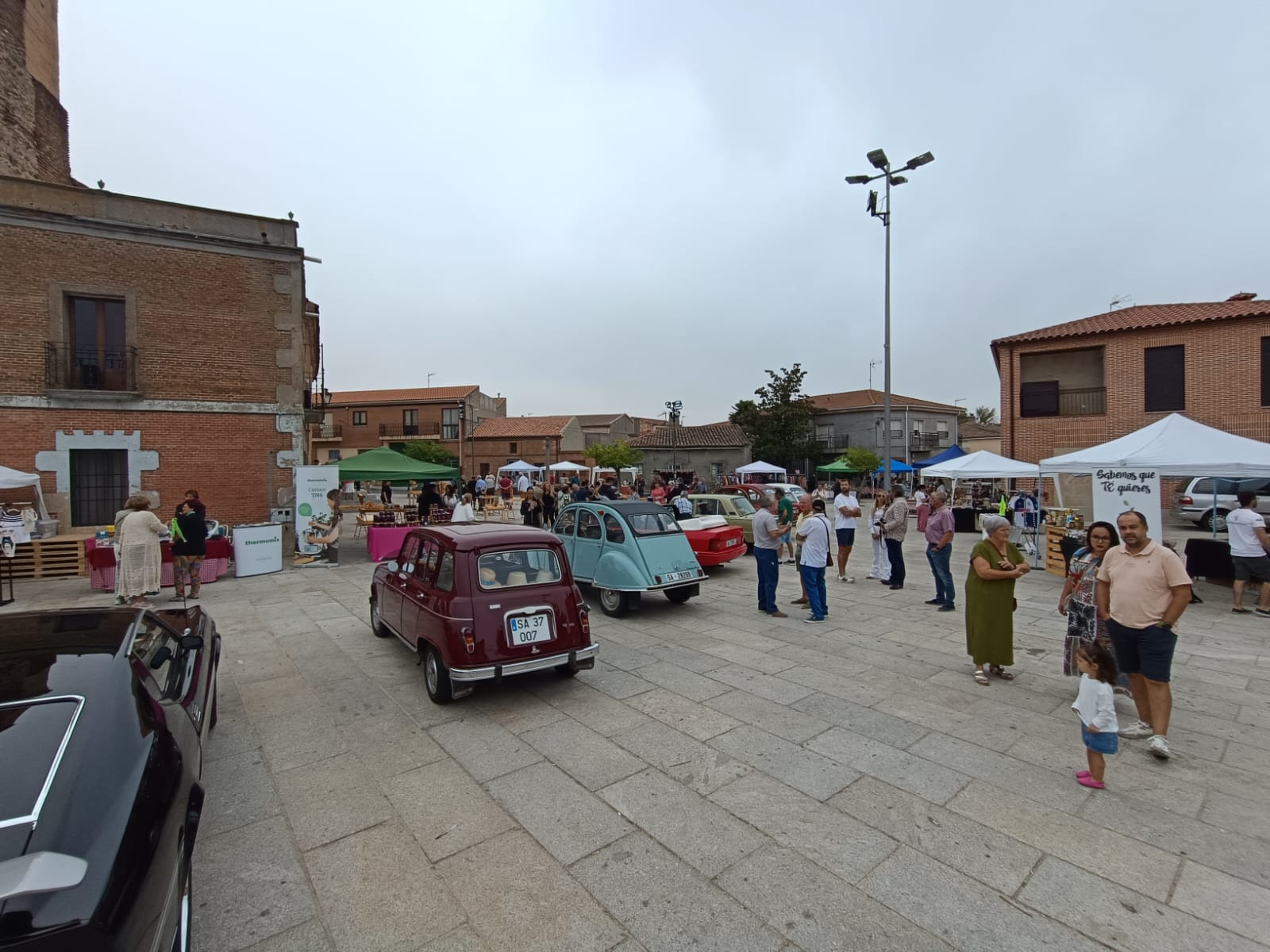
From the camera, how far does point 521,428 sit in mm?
53656

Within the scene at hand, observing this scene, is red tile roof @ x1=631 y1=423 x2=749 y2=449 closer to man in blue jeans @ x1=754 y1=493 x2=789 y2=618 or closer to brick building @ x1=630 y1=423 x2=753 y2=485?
brick building @ x1=630 y1=423 x2=753 y2=485

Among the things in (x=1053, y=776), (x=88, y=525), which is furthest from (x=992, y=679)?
(x=88, y=525)

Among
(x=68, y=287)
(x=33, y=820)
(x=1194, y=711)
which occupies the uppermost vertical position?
(x=68, y=287)

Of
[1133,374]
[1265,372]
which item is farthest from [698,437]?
[1265,372]

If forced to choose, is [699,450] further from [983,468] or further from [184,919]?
[184,919]

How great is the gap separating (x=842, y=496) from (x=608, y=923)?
30.3 ft

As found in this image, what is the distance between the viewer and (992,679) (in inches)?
216

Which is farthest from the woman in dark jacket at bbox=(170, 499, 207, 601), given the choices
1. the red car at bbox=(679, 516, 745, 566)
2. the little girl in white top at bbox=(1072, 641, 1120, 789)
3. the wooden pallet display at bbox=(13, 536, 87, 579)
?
the little girl in white top at bbox=(1072, 641, 1120, 789)

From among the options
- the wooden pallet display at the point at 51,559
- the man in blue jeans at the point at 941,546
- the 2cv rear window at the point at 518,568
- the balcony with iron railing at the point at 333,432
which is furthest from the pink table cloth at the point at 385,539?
the balcony with iron railing at the point at 333,432

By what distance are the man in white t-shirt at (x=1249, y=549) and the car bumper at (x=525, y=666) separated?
8.55 metres

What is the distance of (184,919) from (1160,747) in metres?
5.58

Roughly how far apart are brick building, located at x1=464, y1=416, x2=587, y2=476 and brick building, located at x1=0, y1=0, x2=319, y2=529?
36241 millimetres

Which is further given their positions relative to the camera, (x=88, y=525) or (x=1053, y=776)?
(x=88, y=525)

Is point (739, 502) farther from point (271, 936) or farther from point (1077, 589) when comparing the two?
point (271, 936)
